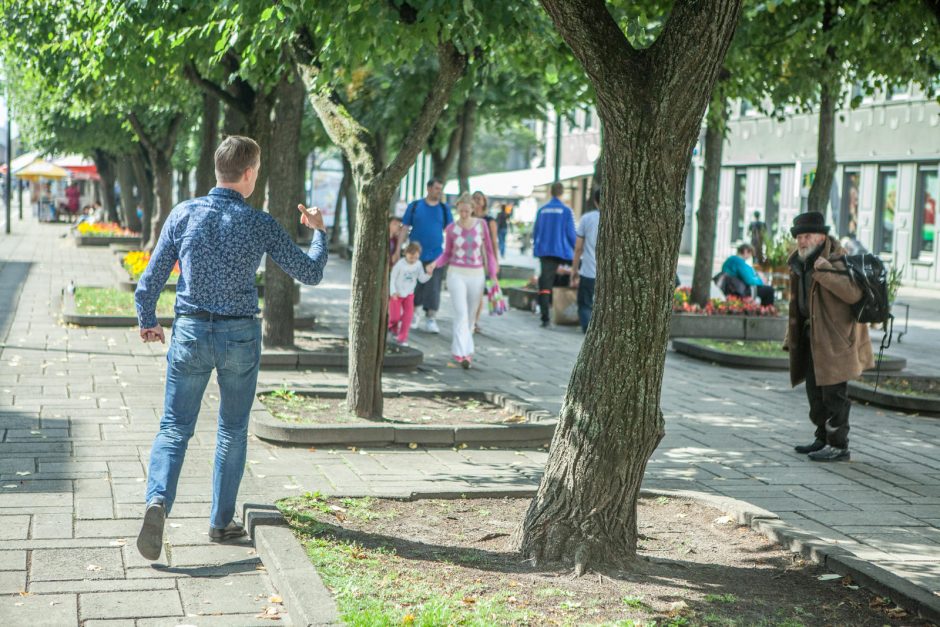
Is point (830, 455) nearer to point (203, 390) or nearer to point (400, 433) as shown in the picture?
point (400, 433)

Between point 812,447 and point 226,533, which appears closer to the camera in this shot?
point 226,533

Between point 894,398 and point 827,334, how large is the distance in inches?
111

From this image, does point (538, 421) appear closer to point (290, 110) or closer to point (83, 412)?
point (83, 412)

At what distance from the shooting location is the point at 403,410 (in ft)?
32.0

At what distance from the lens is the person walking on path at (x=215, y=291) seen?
565cm

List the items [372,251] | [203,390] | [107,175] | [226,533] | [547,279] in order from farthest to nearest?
1. [107,175]
2. [547,279]
3. [372,251]
4. [226,533]
5. [203,390]

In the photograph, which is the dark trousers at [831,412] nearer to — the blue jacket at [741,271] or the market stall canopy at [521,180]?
the blue jacket at [741,271]

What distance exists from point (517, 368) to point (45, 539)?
7752 millimetres

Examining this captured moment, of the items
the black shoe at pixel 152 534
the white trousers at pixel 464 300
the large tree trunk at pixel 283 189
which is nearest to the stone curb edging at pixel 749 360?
the white trousers at pixel 464 300

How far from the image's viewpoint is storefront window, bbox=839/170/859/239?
35.2 metres

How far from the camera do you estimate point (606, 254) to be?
18.1 ft

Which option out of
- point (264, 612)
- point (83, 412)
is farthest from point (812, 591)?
point (83, 412)

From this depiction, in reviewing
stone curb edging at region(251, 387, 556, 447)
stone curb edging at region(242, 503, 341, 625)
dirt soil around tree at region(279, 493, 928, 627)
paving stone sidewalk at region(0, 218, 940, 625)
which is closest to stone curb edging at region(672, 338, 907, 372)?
paving stone sidewalk at region(0, 218, 940, 625)

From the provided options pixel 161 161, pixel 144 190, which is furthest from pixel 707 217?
pixel 144 190
